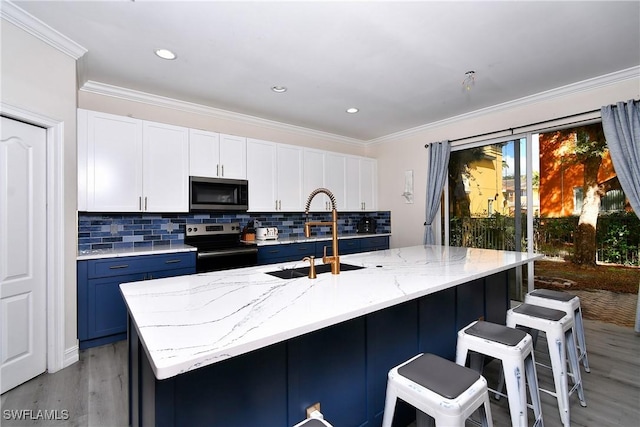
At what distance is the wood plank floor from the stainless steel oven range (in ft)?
3.54

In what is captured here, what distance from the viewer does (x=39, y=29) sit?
2.19 meters

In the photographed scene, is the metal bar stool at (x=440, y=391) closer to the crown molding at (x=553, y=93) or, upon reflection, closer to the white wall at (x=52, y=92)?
the white wall at (x=52, y=92)

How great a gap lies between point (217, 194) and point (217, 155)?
0.47 metres

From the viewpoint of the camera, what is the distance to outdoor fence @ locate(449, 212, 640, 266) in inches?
130

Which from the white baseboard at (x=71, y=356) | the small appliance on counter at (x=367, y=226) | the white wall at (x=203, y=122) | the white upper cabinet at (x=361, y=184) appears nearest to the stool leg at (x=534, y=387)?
the white baseboard at (x=71, y=356)

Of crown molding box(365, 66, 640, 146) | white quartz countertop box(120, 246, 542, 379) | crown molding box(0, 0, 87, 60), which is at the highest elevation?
crown molding box(0, 0, 87, 60)

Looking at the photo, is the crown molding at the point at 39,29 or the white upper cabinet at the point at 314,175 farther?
the white upper cabinet at the point at 314,175

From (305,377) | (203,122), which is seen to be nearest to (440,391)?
(305,377)

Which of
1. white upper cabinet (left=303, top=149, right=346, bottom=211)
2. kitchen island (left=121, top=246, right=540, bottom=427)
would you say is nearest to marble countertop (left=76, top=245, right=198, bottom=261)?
kitchen island (left=121, top=246, right=540, bottom=427)

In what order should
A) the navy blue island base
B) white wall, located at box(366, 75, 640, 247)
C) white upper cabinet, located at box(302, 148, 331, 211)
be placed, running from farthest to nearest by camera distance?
white upper cabinet, located at box(302, 148, 331, 211) < white wall, located at box(366, 75, 640, 247) < the navy blue island base

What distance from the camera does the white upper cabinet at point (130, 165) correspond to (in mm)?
2881

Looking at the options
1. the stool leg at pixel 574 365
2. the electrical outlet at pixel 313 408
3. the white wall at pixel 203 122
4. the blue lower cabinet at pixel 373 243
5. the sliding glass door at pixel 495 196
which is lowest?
the stool leg at pixel 574 365

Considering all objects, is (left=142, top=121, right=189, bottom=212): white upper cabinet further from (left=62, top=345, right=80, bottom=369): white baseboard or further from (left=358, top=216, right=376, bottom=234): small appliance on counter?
(left=358, top=216, right=376, bottom=234): small appliance on counter

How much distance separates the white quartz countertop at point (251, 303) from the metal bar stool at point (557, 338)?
333mm
